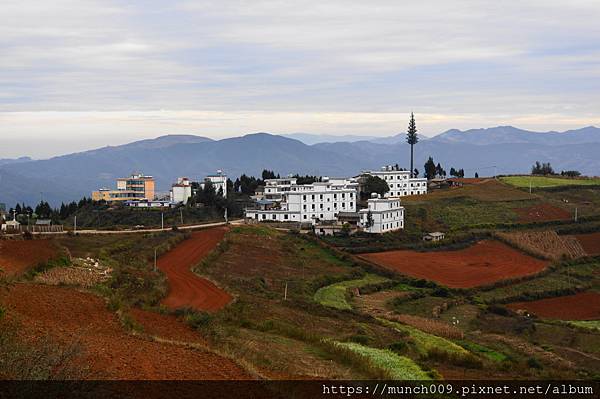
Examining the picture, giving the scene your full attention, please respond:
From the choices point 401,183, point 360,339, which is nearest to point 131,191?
point 401,183

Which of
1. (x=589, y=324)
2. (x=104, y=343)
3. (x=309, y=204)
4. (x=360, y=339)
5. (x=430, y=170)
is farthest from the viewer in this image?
(x=430, y=170)

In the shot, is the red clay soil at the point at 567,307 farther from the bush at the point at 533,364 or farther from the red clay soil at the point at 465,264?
the bush at the point at 533,364

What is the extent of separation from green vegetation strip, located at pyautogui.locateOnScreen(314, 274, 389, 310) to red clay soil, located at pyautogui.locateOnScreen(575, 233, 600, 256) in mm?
26302

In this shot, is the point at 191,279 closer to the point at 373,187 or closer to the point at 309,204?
the point at 309,204

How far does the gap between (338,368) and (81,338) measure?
23.6 ft

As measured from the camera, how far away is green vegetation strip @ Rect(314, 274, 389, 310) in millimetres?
40013

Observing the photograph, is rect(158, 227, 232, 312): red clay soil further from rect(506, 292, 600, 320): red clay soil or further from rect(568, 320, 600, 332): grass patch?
rect(506, 292, 600, 320): red clay soil

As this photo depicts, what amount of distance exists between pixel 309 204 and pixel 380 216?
8175 mm

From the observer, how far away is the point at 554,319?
43906 millimetres

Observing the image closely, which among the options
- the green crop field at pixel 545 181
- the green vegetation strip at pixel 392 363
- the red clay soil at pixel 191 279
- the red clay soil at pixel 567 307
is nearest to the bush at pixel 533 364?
the green vegetation strip at pixel 392 363

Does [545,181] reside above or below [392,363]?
above

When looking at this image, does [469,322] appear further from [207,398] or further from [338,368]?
[207,398]

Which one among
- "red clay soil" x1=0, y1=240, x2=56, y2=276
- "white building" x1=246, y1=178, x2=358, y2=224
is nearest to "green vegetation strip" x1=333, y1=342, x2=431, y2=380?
"red clay soil" x1=0, y1=240, x2=56, y2=276

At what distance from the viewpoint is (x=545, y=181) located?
107m
